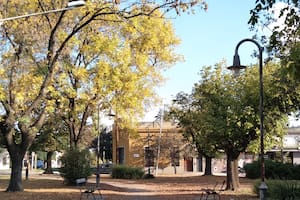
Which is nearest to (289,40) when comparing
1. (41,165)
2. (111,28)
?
(111,28)

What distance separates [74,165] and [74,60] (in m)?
6.28

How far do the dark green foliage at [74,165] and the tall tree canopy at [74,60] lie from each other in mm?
2523

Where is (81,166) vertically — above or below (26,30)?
below

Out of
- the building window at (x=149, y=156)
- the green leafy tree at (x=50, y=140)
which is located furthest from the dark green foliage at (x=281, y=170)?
the green leafy tree at (x=50, y=140)

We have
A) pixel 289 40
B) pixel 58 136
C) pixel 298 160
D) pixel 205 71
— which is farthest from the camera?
pixel 298 160

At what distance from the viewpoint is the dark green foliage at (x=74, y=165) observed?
29859mm

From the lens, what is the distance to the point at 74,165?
29906 mm

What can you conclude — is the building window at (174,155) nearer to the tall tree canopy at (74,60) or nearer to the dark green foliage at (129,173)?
the dark green foliage at (129,173)

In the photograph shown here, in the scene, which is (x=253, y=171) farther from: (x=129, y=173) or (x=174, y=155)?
(x=174, y=155)

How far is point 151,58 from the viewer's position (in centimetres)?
3153

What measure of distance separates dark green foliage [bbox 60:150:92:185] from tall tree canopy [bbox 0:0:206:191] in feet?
8.28

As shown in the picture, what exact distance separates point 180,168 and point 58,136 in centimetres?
1518

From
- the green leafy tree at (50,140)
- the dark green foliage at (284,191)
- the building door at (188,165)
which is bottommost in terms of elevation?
the building door at (188,165)

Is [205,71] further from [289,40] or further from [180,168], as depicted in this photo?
[180,168]
